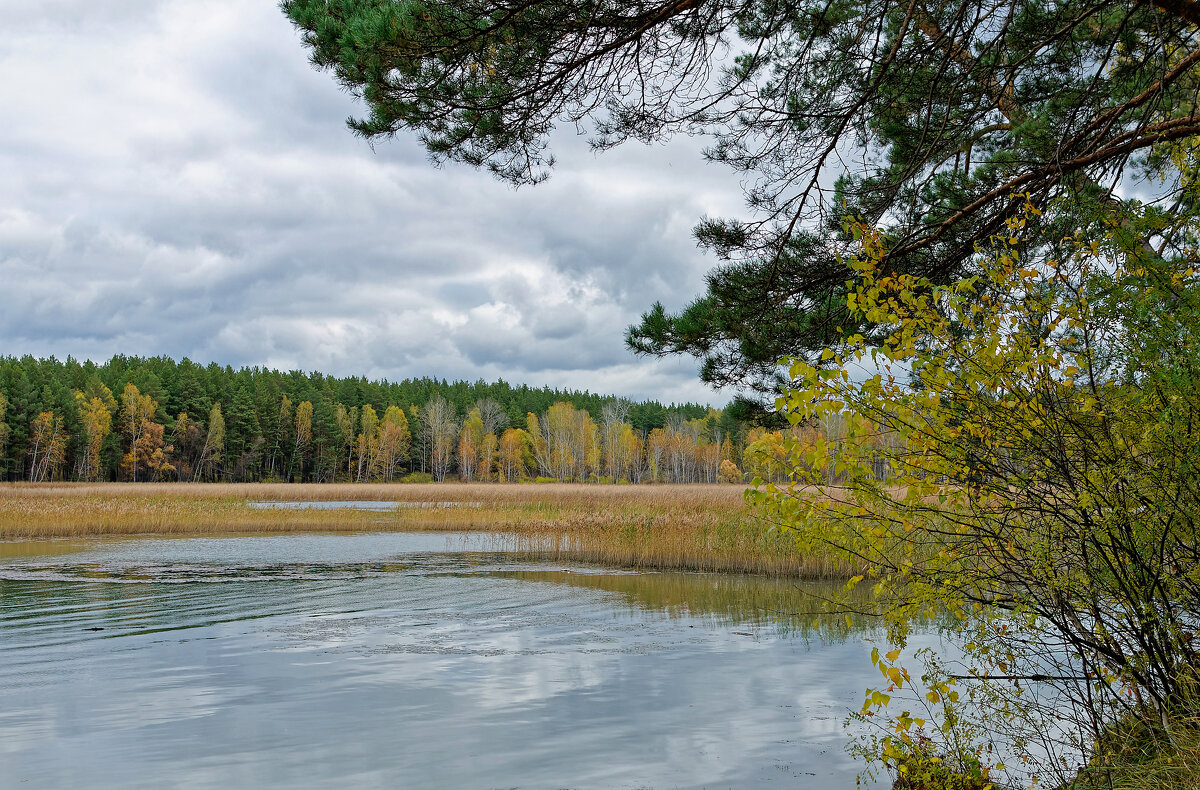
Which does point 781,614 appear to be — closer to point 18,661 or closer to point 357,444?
point 18,661

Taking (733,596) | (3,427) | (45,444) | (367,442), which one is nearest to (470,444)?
(367,442)

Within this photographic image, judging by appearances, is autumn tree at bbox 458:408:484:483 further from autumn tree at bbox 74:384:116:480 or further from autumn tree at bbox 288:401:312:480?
autumn tree at bbox 74:384:116:480

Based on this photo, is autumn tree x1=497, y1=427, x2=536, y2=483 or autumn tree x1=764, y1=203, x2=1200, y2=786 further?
autumn tree x1=497, y1=427, x2=536, y2=483

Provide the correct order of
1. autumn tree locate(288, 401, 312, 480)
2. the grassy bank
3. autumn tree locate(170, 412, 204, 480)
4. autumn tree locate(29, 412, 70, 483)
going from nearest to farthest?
the grassy bank, autumn tree locate(29, 412, 70, 483), autumn tree locate(170, 412, 204, 480), autumn tree locate(288, 401, 312, 480)

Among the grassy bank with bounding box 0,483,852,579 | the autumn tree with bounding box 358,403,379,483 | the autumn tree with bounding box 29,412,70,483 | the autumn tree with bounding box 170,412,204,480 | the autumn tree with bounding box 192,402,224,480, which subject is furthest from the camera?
the autumn tree with bounding box 358,403,379,483

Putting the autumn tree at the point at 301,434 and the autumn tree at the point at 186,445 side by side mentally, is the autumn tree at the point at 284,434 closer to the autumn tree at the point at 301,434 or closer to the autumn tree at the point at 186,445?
the autumn tree at the point at 301,434

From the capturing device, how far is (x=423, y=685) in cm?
745

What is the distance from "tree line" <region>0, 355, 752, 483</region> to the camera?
60.8 meters

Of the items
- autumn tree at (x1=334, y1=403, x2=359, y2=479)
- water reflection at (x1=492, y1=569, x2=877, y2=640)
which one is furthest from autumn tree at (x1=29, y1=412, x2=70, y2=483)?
water reflection at (x1=492, y1=569, x2=877, y2=640)

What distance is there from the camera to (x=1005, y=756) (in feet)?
17.8

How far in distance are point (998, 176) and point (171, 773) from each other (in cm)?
713

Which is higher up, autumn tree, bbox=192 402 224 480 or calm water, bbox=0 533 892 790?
autumn tree, bbox=192 402 224 480

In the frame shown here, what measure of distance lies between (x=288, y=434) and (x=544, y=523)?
63452 mm

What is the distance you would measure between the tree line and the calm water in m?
43.0
